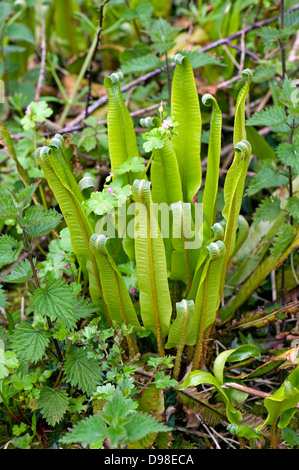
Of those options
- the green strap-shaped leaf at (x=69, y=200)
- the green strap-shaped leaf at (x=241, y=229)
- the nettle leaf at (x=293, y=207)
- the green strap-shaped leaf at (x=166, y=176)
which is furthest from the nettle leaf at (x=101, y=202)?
the nettle leaf at (x=293, y=207)

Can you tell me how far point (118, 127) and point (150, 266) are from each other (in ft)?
1.18

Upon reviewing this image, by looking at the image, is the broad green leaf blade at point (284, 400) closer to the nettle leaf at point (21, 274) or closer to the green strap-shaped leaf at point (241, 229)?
the green strap-shaped leaf at point (241, 229)

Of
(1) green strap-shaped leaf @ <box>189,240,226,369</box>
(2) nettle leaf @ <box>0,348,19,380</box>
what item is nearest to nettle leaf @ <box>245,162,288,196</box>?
(1) green strap-shaped leaf @ <box>189,240,226,369</box>

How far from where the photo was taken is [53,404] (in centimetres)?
106

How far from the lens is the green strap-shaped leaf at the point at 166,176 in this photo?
109 centimetres

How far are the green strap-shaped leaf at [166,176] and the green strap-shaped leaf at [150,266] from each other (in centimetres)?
16

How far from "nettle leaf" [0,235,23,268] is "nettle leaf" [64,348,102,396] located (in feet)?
0.93

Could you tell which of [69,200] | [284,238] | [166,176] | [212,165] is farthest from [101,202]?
[284,238]

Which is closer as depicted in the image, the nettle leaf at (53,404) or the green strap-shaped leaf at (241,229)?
the nettle leaf at (53,404)

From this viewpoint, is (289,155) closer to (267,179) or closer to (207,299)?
(267,179)

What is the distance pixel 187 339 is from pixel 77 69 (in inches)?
65.3

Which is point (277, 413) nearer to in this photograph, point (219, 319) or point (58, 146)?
point (219, 319)

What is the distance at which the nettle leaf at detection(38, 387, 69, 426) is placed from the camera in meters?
1.04

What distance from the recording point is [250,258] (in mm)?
1446
